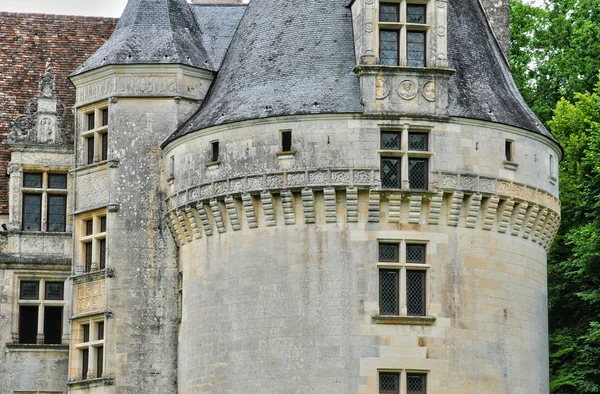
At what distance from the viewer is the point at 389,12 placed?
44.4 m

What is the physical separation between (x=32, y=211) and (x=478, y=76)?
12673 millimetres

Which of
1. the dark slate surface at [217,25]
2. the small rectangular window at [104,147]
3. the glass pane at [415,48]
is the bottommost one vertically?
the small rectangular window at [104,147]

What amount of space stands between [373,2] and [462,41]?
294 cm

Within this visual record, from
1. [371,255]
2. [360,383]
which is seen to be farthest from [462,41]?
[360,383]

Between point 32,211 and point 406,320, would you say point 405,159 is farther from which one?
point 32,211

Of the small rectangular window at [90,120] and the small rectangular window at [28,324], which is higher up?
the small rectangular window at [90,120]

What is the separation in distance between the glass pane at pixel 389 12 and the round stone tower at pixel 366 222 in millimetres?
34

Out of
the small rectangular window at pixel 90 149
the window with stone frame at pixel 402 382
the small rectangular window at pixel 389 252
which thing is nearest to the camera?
A: the window with stone frame at pixel 402 382

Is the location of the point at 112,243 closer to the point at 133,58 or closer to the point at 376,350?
the point at 133,58

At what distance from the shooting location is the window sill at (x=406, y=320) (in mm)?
42344

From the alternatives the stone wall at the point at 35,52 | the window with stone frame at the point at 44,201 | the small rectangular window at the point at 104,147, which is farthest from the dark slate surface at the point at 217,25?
the window with stone frame at the point at 44,201

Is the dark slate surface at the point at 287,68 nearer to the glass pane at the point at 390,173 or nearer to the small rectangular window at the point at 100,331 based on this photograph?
the glass pane at the point at 390,173

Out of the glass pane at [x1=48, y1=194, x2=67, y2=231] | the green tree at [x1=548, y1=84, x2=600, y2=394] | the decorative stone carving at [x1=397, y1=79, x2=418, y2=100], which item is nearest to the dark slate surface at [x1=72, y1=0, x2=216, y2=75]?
the glass pane at [x1=48, y1=194, x2=67, y2=231]

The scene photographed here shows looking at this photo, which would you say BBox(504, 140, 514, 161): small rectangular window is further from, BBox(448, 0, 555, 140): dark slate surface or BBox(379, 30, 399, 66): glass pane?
BBox(379, 30, 399, 66): glass pane
